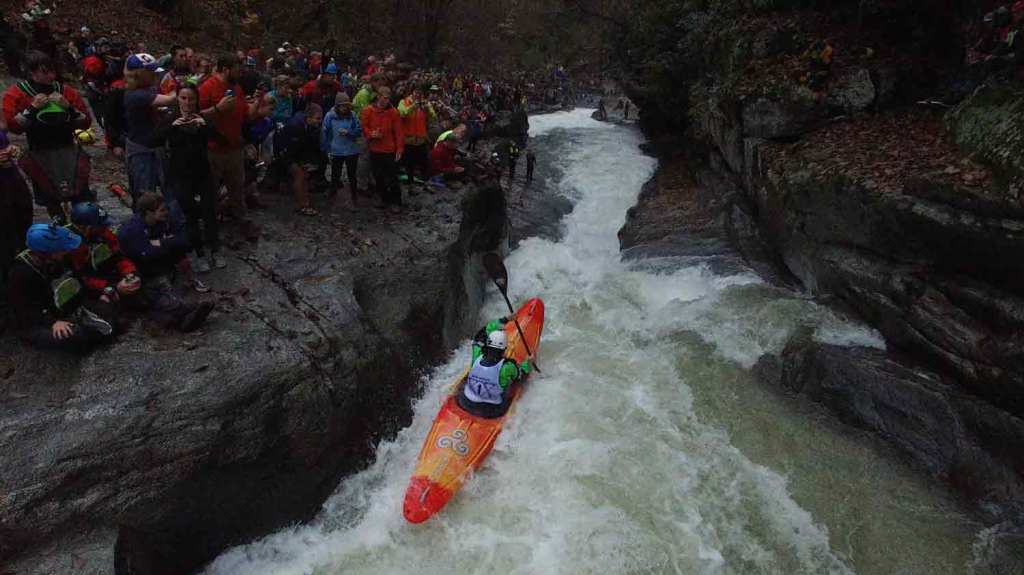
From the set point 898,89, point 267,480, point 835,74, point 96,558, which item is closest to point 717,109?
point 835,74

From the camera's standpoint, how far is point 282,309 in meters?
6.30

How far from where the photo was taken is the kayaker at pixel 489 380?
682cm

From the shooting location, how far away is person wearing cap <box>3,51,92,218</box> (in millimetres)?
5191

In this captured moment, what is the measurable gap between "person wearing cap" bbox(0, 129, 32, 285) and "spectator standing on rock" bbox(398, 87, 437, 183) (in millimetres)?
4647

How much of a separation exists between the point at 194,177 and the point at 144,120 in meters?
0.67

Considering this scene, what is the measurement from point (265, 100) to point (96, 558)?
4.95 metres

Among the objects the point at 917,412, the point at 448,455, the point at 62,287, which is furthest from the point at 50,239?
the point at 917,412

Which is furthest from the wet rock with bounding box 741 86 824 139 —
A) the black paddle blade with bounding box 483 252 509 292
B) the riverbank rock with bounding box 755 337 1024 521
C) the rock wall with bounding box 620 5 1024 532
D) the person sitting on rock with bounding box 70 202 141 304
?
the person sitting on rock with bounding box 70 202 141 304

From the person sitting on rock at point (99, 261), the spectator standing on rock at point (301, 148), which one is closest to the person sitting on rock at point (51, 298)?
the person sitting on rock at point (99, 261)

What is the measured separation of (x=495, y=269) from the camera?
10.5 m

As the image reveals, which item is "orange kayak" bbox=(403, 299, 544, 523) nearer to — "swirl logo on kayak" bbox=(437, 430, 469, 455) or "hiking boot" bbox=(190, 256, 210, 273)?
"swirl logo on kayak" bbox=(437, 430, 469, 455)

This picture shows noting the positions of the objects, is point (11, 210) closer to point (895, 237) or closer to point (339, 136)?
point (339, 136)

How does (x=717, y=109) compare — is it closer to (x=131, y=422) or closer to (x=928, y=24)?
(x=928, y=24)

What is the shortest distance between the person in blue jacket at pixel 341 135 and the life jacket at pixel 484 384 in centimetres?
350
